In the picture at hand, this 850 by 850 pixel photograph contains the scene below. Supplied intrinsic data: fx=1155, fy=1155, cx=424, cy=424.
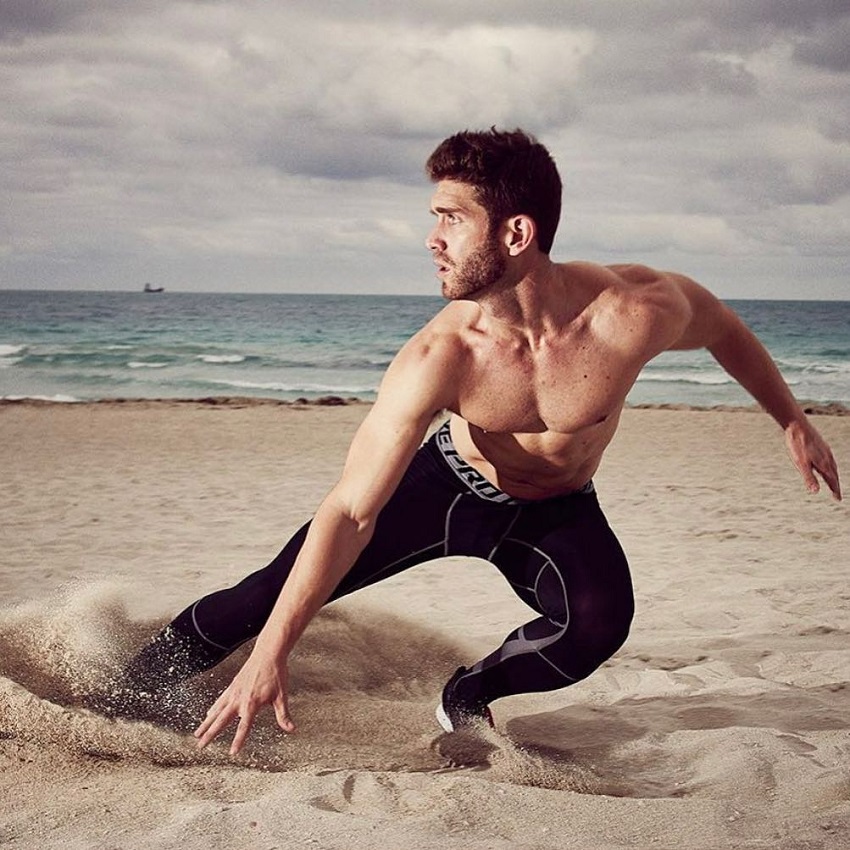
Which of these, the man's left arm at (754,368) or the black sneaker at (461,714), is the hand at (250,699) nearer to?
the black sneaker at (461,714)

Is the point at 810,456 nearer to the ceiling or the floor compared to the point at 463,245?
nearer to the floor

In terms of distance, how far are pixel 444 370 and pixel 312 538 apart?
578 mm

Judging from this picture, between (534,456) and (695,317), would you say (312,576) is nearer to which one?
(534,456)

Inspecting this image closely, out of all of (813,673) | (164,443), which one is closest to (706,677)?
(813,673)

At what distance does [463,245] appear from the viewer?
3066mm

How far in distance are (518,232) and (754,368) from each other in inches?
46.0

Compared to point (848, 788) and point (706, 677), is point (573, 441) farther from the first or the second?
point (706, 677)

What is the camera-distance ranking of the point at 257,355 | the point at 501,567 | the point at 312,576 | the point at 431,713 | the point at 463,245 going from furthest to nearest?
the point at 257,355
the point at 431,713
the point at 501,567
the point at 463,245
the point at 312,576

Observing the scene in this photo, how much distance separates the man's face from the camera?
10.0 feet

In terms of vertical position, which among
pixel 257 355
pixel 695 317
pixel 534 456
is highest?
pixel 695 317

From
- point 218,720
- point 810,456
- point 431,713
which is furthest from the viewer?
point 431,713

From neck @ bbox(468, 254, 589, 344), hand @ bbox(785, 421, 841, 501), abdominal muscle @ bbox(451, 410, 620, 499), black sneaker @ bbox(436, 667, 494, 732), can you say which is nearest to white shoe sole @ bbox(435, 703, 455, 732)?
black sneaker @ bbox(436, 667, 494, 732)

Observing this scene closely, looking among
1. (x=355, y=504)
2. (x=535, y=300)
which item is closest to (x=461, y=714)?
(x=355, y=504)

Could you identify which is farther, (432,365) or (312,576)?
(432,365)
